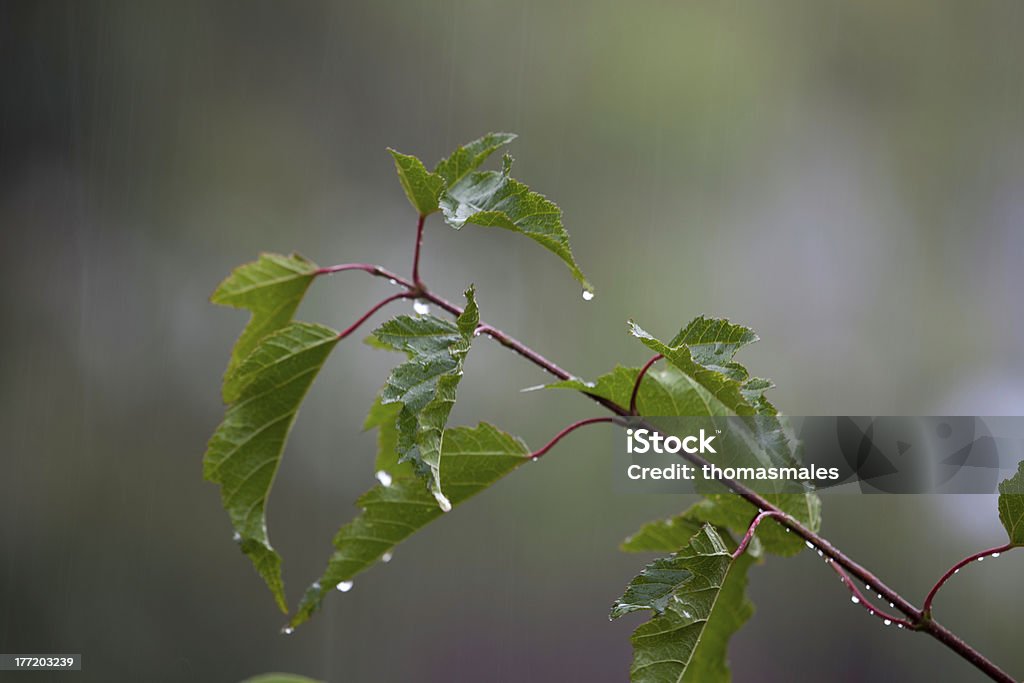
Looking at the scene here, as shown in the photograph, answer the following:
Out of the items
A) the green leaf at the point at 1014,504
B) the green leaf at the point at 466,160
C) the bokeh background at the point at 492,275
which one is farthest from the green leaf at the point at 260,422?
the bokeh background at the point at 492,275

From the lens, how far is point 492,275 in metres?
2.30

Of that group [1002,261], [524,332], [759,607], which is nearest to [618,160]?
[524,332]

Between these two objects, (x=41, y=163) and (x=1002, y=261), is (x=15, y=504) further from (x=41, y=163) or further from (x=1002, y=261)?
(x=1002, y=261)

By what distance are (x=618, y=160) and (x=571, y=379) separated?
2.11m

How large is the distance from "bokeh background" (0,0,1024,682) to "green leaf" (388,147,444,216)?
5.35ft

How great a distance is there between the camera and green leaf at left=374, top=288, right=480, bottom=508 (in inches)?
13.3

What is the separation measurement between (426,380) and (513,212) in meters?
0.08

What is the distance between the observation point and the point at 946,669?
87.0 inches

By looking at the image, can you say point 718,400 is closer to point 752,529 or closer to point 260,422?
point 752,529

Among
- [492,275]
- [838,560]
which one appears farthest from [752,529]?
[492,275]

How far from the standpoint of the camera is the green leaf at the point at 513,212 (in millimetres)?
368

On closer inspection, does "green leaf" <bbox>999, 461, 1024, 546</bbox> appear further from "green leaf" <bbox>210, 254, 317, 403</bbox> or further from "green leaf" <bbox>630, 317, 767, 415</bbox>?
"green leaf" <bbox>210, 254, 317, 403</bbox>

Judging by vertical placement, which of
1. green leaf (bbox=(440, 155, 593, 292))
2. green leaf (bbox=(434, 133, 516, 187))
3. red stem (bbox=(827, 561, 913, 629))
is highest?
green leaf (bbox=(434, 133, 516, 187))

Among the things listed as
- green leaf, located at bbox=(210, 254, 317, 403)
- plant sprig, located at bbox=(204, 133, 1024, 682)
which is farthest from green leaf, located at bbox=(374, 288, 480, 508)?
green leaf, located at bbox=(210, 254, 317, 403)
